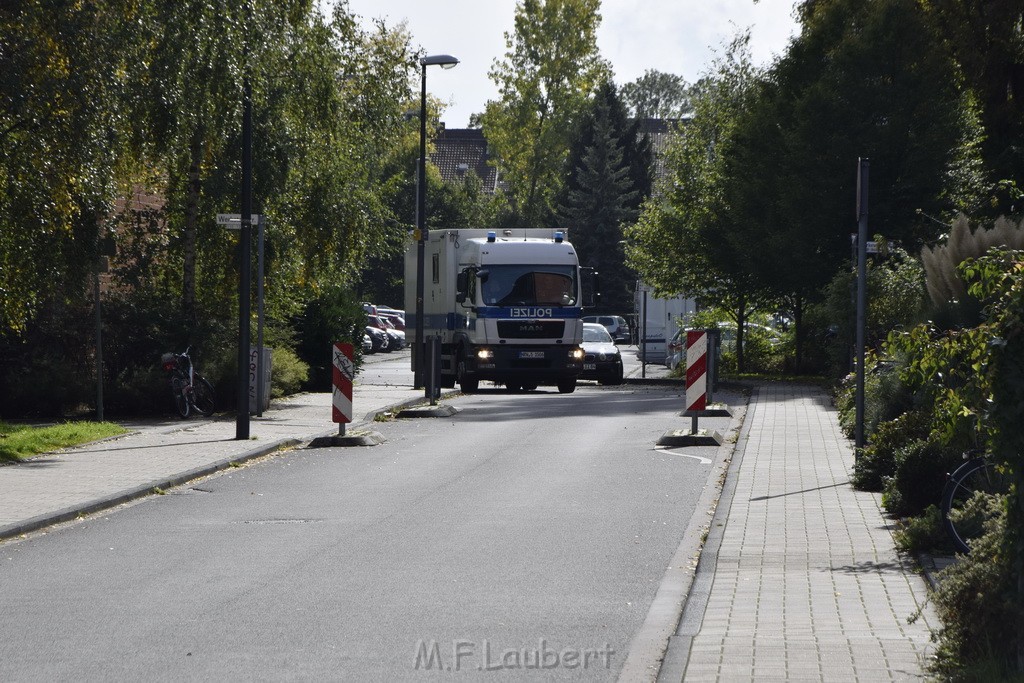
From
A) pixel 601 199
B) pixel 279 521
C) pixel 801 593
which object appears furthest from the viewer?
pixel 601 199

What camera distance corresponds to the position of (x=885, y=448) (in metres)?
12.8

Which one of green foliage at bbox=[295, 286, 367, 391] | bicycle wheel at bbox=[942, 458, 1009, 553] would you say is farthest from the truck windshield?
bicycle wheel at bbox=[942, 458, 1009, 553]

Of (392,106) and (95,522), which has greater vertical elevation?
(392,106)

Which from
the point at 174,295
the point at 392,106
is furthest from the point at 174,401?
the point at 392,106

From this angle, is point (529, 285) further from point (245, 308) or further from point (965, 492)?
point (965, 492)

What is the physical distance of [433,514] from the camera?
11797 millimetres

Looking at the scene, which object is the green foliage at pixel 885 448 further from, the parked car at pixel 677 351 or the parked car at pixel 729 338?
the parked car at pixel 729 338

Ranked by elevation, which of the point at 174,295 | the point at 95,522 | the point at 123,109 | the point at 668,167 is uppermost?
the point at 668,167

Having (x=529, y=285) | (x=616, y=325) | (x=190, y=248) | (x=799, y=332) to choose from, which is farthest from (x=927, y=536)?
(x=616, y=325)

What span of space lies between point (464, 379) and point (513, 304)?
2304mm

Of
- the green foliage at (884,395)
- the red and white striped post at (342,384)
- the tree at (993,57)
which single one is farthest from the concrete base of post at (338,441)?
the tree at (993,57)

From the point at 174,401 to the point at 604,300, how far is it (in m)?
52.1

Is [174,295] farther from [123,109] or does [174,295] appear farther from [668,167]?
[668,167]

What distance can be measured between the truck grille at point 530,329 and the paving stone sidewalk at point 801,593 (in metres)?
16.2
